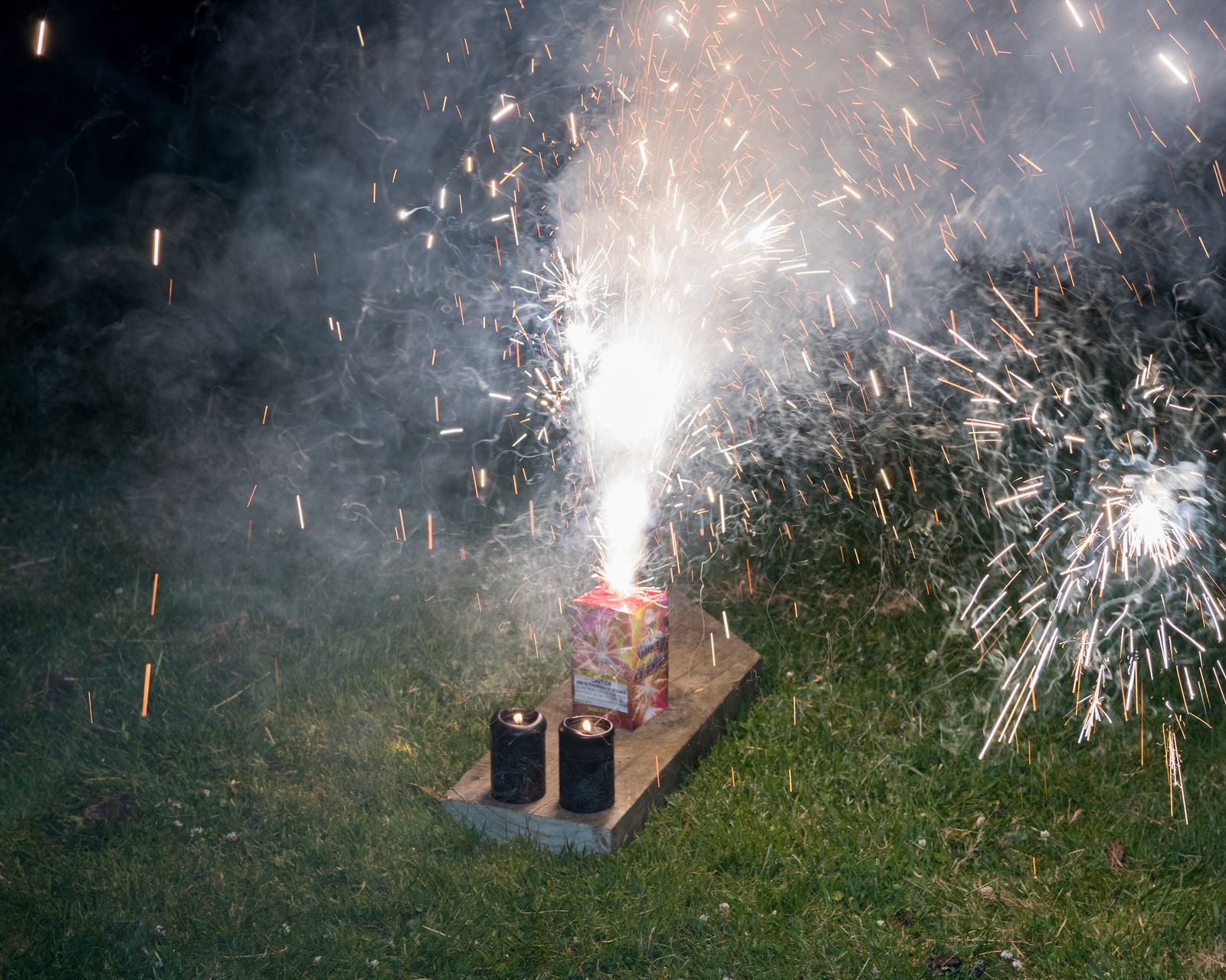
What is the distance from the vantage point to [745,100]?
5.43 m

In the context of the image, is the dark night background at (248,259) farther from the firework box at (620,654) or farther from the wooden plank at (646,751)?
the firework box at (620,654)

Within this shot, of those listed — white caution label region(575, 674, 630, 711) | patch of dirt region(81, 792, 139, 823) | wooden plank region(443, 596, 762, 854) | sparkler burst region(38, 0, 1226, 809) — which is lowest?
patch of dirt region(81, 792, 139, 823)

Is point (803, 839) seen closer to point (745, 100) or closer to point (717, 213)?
point (717, 213)

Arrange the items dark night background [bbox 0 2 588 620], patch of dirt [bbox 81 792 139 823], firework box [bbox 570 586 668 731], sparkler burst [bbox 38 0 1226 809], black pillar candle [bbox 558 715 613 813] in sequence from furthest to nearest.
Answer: dark night background [bbox 0 2 588 620]
sparkler burst [bbox 38 0 1226 809]
firework box [bbox 570 586 668 731]
patch of dirt [bbox 81 792 139 823]
black pillar candle [bbox 558 715 613 813]

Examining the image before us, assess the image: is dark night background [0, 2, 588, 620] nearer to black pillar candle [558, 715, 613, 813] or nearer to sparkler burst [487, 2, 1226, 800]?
sparkler burst [487, 2, 1226, 800]

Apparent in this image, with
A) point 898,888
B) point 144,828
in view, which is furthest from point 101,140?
point 898,888

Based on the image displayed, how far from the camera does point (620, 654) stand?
4219 millimetres

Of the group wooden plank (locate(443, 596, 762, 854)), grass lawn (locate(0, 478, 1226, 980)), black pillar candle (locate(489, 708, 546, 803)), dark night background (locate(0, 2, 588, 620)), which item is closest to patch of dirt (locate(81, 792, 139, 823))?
grass lawn (locate(0, 478, 1226, 980))

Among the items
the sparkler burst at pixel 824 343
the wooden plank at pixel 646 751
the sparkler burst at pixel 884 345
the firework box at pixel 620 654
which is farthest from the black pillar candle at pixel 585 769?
the sparkler burst at pixel 884 345

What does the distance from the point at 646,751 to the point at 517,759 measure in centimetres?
52

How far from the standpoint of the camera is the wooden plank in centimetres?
381

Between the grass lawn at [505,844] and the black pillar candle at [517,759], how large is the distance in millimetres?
170

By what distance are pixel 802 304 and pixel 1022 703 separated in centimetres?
216

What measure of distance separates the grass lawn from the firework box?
0.35m
